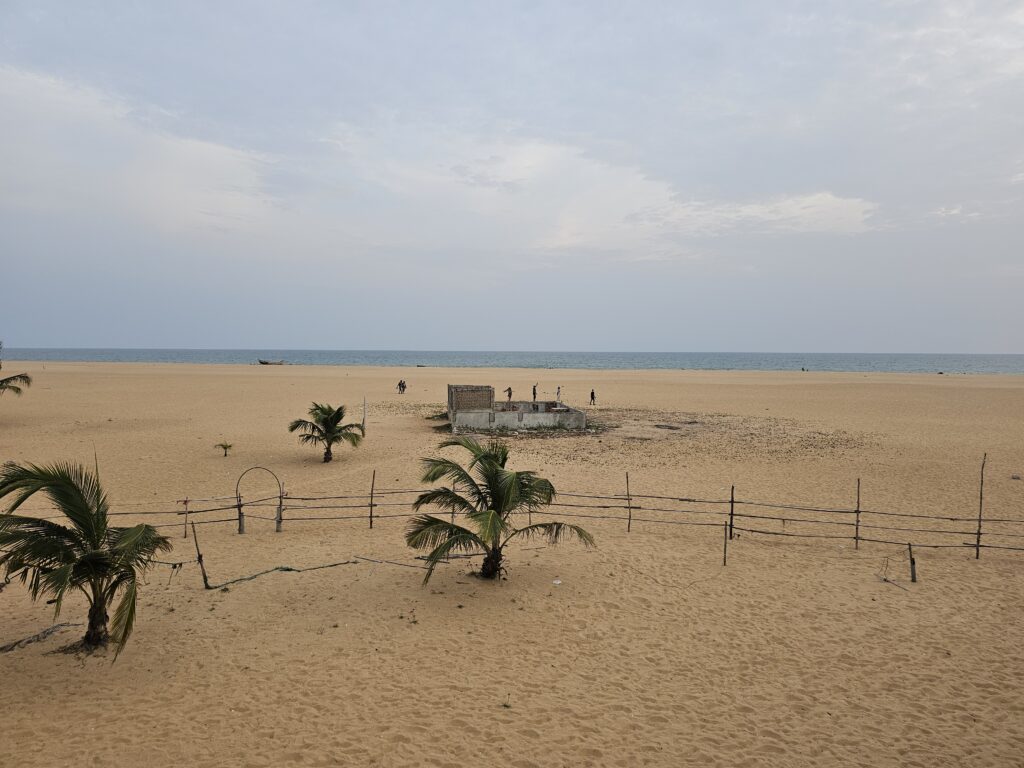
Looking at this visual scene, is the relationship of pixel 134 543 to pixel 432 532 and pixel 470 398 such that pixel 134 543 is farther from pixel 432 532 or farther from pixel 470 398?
pixel 470 398

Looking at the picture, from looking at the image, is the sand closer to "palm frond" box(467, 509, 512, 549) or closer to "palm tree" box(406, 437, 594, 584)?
"palm tree" box(406, 437, 594, 584)

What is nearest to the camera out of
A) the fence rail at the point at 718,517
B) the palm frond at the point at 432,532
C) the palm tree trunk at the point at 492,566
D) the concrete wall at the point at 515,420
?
the palm frond at the point at 432,532

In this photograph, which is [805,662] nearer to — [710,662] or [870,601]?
[710,662]

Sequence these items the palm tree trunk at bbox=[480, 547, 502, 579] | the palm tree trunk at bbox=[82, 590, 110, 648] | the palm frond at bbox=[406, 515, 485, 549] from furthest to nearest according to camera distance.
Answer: the palm tree trunk at bbox=[480, 547, 502, 579]
the palm frond at bbox=[406, 515, 485, 549]
the palm tree trunk at bbox=[82, 590, 110, 648]

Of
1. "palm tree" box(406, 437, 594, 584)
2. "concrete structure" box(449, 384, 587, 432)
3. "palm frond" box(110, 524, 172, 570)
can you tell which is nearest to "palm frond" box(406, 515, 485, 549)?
"palm tree" box(406, 437, 594, 584)

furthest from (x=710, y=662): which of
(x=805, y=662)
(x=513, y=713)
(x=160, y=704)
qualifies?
(x=160, y=704)

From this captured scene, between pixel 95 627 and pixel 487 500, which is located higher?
pixel 487 500

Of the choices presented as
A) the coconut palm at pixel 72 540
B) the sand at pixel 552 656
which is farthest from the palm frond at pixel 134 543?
the sand at pixel 552 656

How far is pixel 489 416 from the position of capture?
23.3m

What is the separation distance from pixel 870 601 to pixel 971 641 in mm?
1321

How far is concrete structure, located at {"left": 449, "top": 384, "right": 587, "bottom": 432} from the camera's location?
2317 cm

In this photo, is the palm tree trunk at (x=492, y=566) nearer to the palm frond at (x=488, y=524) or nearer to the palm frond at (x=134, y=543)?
the palm frond at (x=488, y=524)

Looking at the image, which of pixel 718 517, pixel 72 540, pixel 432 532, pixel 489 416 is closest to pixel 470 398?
pixel 489 416

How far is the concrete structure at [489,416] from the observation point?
23.2 metres
